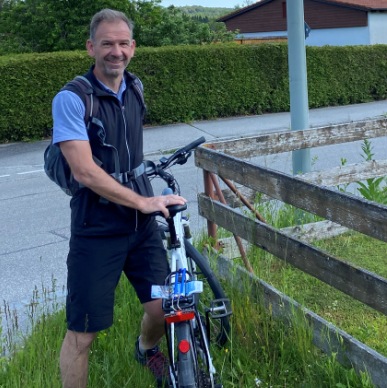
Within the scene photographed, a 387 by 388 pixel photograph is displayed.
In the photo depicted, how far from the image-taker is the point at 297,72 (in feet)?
25.1

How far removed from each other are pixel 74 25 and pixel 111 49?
19.7 meters

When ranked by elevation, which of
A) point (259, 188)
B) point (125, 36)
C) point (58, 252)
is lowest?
point (58, 252)

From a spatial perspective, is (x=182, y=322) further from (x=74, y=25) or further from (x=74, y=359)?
(x=74, y=25)

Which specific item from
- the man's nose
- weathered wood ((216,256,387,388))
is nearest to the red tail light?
weathered wood ((216,256,387,388))

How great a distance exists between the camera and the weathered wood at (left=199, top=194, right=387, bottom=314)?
3577 millimetres

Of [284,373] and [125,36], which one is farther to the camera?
[284,373]

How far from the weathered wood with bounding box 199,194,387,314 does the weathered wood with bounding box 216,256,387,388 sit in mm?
213

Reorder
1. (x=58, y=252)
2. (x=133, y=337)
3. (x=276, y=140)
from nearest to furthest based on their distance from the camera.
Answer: (x=133, y=337), (x=276, y=140), (x=58, y=252)

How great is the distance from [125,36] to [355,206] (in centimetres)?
138

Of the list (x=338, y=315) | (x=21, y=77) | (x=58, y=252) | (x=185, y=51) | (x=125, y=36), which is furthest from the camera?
(x=185, y=51)

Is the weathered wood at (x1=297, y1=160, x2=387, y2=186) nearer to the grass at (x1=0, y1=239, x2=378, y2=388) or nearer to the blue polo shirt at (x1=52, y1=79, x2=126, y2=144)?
the grass at (x1=0, y1=239, x2=378, y2=388)

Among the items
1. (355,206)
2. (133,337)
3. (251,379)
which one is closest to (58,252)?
(133,337)

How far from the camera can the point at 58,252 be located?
7.57 m

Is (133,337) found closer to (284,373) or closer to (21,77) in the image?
(284,373)
